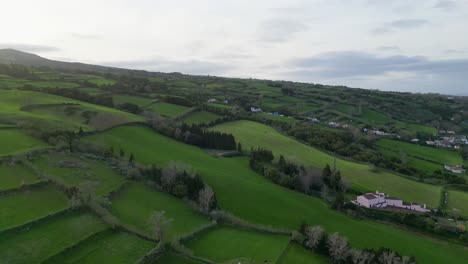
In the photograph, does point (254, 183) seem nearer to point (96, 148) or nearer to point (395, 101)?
point (96, 148)

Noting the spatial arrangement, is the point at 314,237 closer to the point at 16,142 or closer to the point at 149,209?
the point at 149,209

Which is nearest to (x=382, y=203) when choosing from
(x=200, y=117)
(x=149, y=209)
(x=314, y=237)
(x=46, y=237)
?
(x=314, y=237)

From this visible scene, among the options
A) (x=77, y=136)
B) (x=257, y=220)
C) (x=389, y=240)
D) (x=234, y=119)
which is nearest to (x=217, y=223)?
(x=257, y=220)

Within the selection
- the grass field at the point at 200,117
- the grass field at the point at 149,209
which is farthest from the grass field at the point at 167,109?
the grass field at the point at 149,209

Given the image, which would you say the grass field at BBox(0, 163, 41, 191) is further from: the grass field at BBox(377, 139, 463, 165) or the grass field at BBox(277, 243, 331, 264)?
the grass field at BBox(377, 139, 463, 165)

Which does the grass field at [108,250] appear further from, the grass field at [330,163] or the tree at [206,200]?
the grass field at [330,163]
